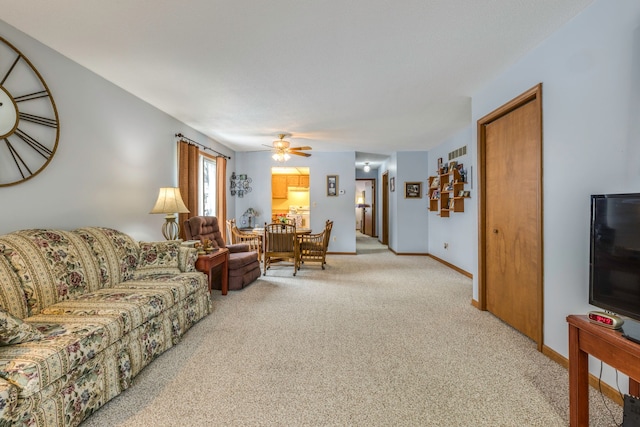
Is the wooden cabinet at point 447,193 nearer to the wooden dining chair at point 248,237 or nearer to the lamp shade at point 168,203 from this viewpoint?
the wooden dining chair at point 248,237

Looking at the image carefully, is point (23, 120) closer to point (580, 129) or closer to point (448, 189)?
point (580, 129)

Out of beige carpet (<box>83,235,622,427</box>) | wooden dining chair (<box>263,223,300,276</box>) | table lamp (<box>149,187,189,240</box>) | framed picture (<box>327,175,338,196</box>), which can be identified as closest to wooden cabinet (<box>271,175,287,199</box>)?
framed picture (<box>327,175,338,196</box>)

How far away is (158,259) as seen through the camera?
9.71ft

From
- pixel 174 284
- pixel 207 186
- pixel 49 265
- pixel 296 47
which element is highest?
pixel 296 47

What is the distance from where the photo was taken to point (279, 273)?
17.0ft

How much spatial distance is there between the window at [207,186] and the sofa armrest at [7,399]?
4.11m

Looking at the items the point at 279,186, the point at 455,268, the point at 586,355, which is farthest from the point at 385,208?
the point at 586,355

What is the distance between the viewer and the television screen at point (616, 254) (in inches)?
51.8

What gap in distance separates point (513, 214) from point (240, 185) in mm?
5604

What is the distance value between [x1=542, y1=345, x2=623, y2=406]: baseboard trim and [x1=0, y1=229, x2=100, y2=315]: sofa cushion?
11.7 ft

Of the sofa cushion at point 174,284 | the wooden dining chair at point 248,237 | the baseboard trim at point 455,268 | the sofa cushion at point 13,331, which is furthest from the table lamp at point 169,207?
the baseboard trim at point 455,268

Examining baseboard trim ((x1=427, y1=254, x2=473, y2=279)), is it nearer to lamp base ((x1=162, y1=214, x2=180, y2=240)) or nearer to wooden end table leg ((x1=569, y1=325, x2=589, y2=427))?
wooden end table leg ((x1=569, y1=325, x2=589, y2=427))

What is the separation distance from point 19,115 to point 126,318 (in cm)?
177

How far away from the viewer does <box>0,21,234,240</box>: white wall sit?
232 centimetres
